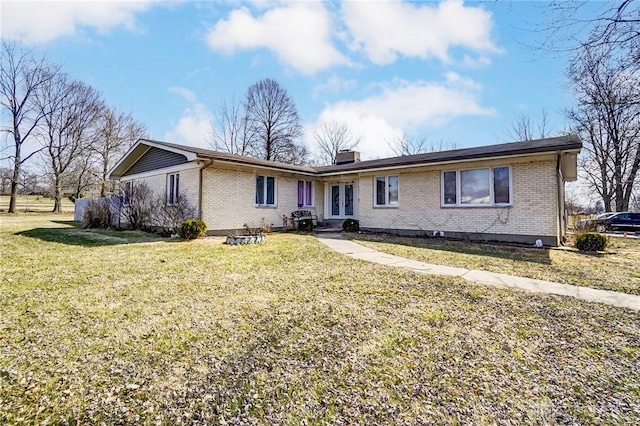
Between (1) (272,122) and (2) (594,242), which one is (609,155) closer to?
(2) (594,242)

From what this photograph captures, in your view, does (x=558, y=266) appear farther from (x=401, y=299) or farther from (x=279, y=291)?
(x=279, y=291)

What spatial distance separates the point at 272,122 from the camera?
33.8 meters

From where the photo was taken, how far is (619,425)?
84.0 inches

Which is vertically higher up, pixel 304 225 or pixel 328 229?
pixel 304 225

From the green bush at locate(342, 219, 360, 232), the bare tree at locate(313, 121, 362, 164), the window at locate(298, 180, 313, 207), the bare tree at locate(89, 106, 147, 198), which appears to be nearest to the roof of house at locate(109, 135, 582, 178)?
the window at locate(298, 180, 313, 207)

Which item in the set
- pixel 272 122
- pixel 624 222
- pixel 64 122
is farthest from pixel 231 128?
pixel 624 222

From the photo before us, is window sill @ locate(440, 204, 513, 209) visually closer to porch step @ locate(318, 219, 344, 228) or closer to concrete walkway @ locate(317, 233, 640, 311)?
concrete walkway @ locate(317, 233, 640, 311)

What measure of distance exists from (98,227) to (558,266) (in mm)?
18815

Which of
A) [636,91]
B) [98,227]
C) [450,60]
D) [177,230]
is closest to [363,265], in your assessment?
[636,91]

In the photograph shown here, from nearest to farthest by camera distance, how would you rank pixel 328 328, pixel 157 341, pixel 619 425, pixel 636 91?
pixel 619 425, pixel 157 341, pixel 328 328, pixel 636 91

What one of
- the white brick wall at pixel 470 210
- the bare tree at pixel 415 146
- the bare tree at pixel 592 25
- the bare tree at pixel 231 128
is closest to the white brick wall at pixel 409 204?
the white brick wall at pixel 470 210

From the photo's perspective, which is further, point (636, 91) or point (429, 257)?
point (429, 257)

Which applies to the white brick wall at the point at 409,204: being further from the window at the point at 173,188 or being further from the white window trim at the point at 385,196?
the window at the point at 173,188

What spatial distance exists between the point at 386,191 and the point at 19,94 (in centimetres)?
3497
